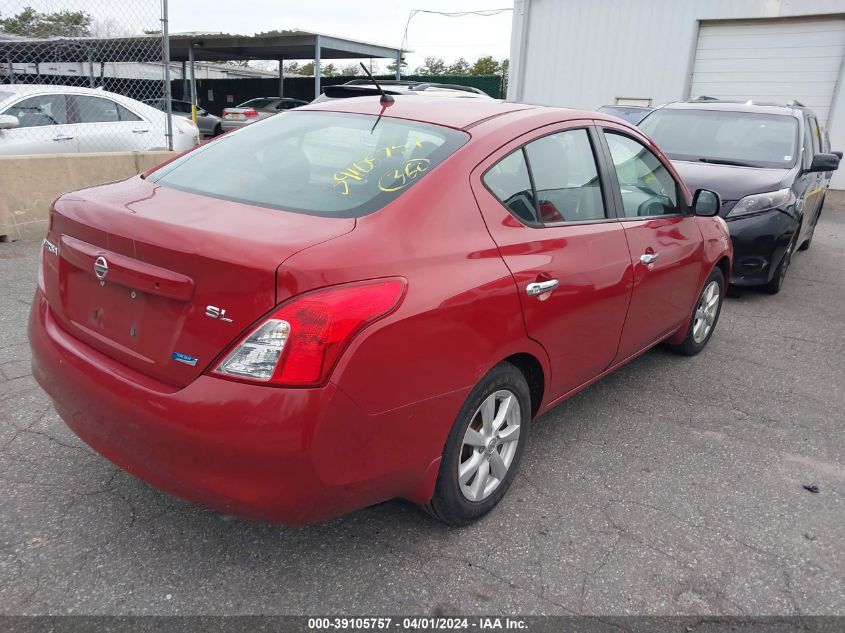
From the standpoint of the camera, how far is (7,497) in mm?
2660

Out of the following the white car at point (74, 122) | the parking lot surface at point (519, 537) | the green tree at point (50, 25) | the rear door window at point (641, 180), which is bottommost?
the parking lot surface at point (519, 537)

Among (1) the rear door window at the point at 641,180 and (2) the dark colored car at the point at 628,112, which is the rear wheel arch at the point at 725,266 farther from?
(2) the dark colored car at the point at 628,112

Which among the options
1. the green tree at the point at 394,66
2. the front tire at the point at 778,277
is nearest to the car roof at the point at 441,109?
the front tire at the point at 778,277

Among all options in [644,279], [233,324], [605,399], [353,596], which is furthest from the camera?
[605,399]

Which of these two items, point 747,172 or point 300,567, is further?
point 747,172

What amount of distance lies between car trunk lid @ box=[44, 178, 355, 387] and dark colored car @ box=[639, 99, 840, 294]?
495 cm

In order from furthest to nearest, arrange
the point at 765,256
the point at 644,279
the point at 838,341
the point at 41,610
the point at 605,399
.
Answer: the point at 765,256 < the point at 838,341 < the point at 605,399 < the point at 644,279 < the point at 41,610

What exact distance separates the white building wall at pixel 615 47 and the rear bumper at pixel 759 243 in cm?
1031

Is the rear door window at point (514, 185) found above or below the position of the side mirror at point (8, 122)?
above

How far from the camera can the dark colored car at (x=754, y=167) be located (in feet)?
19.6

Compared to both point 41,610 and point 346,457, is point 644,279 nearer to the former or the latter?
point 346,457

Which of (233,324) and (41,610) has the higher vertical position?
(233,324)

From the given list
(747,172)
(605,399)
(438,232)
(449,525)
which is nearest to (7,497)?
(449,525)

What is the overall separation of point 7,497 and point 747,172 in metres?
6.28
